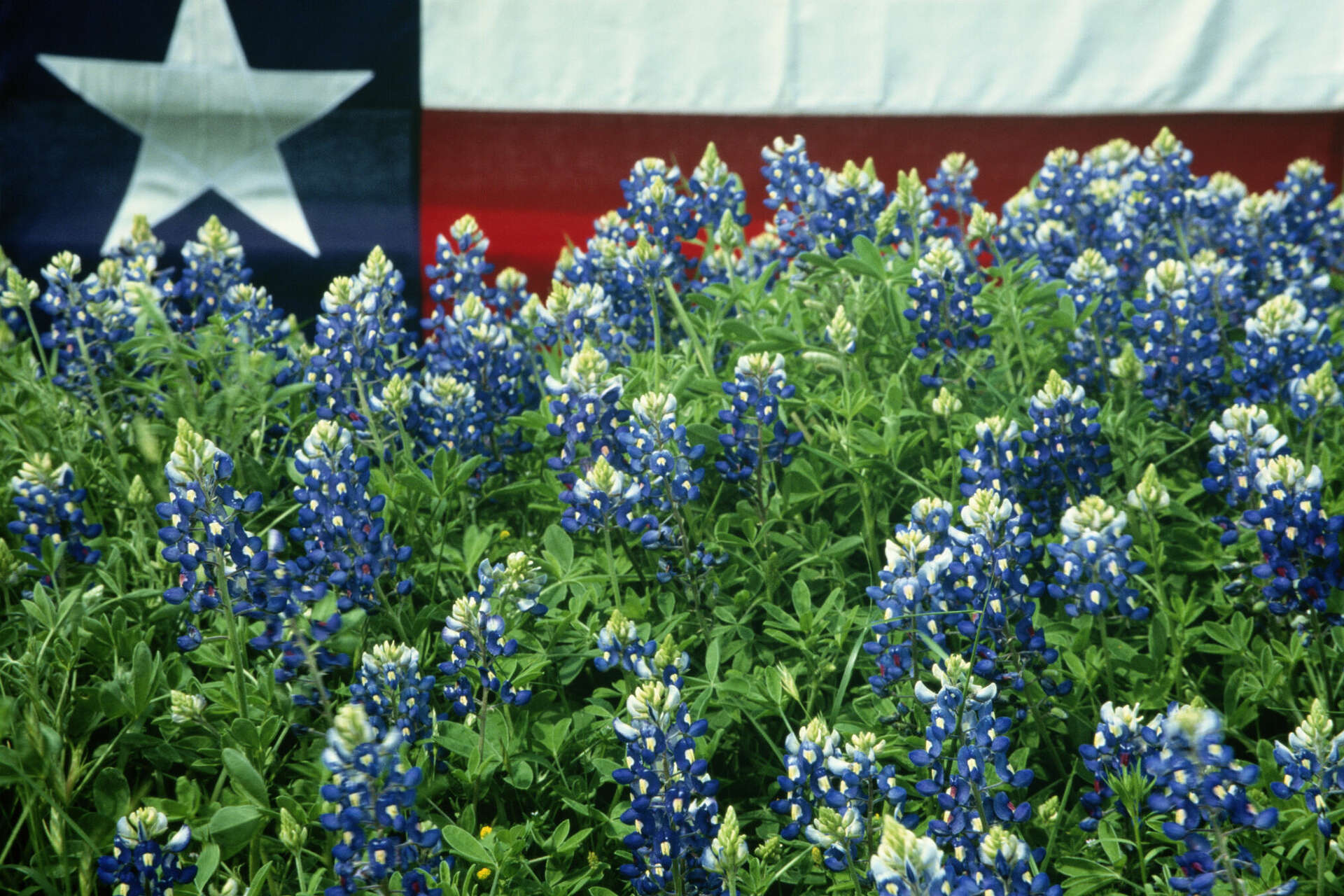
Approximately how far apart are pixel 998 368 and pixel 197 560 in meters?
1.33

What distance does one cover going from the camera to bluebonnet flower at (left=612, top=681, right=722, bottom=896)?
1.29m

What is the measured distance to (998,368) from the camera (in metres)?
Answer: 2.04

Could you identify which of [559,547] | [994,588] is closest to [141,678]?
[559,547]

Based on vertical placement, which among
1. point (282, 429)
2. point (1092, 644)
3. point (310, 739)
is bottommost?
point (310, 739)

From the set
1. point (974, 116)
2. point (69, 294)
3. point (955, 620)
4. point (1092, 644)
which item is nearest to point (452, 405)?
point (69, 294)

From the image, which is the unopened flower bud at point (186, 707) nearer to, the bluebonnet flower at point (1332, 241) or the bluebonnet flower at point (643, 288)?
the bluebonnet flower at point (643, 288)

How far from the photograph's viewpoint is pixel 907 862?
1.07 meters

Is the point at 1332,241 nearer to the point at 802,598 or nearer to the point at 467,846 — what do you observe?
the point at 802,598

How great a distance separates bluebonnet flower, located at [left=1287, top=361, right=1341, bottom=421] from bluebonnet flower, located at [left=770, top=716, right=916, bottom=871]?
37.2 inches

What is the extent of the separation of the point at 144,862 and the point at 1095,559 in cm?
119

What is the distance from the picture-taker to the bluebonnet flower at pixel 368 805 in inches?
→ 43.4

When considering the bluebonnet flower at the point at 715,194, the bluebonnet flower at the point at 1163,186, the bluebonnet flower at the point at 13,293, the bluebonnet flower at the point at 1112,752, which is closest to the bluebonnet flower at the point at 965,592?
the bluebonnet flower at the point at 1112,752

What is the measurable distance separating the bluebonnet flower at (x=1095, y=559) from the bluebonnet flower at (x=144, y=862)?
3.61ft

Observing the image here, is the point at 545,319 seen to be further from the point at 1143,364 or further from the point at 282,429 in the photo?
the point at 1143,364
